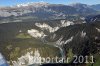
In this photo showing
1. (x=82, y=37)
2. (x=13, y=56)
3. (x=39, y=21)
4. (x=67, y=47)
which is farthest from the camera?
(x=39, y=21)

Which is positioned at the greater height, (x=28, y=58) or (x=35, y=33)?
(x=35, y=33)

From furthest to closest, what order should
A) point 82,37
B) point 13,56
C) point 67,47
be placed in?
1. point 82,37
2. point 67,47
3. point 13,56

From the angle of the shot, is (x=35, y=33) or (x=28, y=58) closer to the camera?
(x=28, y=58)

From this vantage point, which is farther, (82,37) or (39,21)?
(39,21)

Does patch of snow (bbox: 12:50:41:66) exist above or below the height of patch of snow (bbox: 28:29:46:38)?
below

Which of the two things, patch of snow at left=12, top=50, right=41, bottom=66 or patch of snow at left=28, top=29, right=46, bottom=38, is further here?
patch of snow at left=28, top=29, right=46, bottom=38

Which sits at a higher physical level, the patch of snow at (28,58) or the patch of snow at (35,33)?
the patch of snow at (35,33)

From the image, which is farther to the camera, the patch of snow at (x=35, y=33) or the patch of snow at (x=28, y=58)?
the patch of snow at (x=35, y=33)

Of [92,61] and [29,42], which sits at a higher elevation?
[29,42]

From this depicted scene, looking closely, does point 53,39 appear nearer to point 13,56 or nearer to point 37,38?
point 37,38

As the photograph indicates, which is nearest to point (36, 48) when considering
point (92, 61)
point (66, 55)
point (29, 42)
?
point (29, 42)
